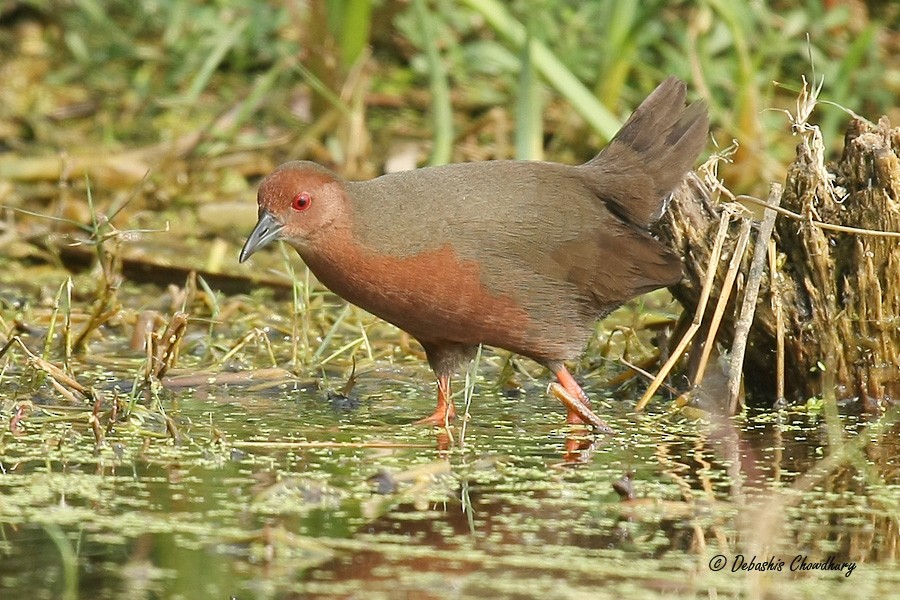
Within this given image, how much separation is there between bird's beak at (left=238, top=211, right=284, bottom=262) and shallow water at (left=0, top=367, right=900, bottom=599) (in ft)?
1.78

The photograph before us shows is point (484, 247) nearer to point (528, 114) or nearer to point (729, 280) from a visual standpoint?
point (729, 280)

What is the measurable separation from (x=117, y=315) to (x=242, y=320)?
21.3 inches

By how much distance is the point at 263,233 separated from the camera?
16.2ft

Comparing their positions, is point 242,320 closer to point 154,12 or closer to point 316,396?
point 316,396

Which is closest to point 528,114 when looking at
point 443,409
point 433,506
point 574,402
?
point 443,409

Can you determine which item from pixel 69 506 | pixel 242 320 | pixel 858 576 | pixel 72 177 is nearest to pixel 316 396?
A: pixel 242 320

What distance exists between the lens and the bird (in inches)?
187

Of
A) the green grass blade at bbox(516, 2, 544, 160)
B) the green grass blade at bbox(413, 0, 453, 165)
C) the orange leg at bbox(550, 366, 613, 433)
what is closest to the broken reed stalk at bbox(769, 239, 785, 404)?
the orange leg at bbox(550, 366, 613, 433)

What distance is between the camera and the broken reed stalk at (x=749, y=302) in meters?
4.87

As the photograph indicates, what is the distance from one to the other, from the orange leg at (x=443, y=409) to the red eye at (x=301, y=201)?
0.73m

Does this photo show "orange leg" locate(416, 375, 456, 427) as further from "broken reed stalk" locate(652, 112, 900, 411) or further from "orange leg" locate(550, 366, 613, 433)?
"broken reed stalk" locate(652, 112, 900, 411)

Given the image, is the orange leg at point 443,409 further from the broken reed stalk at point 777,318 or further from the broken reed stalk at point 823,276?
the broken reed stalk at point 777,318

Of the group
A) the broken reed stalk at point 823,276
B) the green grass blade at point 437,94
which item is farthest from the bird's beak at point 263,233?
the green grass blade at point 437,94

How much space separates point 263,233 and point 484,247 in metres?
0.72
